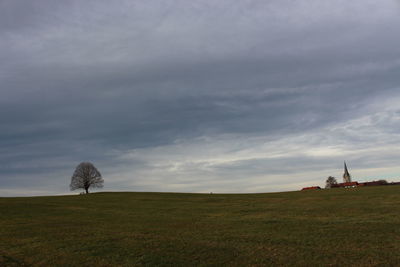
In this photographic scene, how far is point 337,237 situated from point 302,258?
575cm

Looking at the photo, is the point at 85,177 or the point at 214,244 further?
the point at 85,177

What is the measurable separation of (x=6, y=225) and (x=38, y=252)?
49.1 ft

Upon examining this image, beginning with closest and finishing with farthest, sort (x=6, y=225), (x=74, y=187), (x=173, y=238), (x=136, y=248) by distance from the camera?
(x=136, y=248), (x=173, y=238), (x=6, y=225), (x=74, y=187)

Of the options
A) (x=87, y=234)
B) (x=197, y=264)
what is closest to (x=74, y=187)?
(x=87, y=234)

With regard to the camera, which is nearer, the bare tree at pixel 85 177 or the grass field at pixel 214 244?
the grass field at pixel 214 244

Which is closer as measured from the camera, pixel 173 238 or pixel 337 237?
pixel 337 237

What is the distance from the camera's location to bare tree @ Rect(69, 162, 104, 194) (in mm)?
94938

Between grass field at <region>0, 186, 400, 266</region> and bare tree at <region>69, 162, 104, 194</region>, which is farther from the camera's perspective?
bare tree at <region>69, 162, 104, 194</region>

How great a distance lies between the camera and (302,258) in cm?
1622

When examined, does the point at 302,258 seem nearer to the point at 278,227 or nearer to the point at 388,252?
the point at 388,252

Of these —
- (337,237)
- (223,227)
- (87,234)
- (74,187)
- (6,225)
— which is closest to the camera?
(337,237)

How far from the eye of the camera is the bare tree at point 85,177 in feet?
311

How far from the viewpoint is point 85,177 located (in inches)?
3745

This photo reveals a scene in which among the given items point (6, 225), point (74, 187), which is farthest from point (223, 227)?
point (74, 187)
